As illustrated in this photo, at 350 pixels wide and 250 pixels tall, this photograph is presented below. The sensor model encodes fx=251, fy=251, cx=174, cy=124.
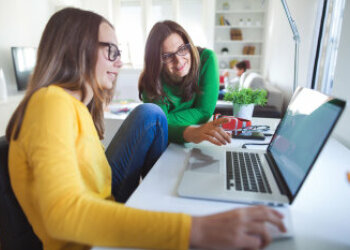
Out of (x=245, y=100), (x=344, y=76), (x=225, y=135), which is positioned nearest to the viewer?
(x=225, y=135)

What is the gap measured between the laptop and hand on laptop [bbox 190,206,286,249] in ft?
0.37

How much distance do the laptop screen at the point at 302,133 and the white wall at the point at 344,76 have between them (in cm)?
44

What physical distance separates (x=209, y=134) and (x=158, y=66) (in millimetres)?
587

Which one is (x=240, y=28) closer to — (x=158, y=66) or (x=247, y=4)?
(x=247, y=4)

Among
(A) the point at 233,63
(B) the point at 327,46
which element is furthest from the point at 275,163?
(A) the point at 233,63

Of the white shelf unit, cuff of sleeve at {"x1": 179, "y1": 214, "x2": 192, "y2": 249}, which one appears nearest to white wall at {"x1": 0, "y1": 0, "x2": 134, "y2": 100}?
the white shelf unit

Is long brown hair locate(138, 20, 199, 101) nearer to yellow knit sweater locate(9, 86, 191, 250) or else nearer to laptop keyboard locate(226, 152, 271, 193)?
laptop keyboard locate(226, 152, 271, 193)

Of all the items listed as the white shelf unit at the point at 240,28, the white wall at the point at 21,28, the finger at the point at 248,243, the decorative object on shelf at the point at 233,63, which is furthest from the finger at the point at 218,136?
the decorative object on shelf at the point at 233,63

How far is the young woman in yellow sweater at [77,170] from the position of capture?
1.45 feet

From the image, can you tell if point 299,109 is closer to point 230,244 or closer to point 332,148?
point 332,148

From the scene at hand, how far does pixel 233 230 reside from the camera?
0.44m

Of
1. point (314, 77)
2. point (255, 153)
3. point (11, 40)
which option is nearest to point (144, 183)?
point (255, 153)

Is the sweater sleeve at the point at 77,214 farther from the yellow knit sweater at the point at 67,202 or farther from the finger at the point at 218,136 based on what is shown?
the finger at the point at 218,136

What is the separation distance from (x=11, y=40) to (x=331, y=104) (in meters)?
4.39
